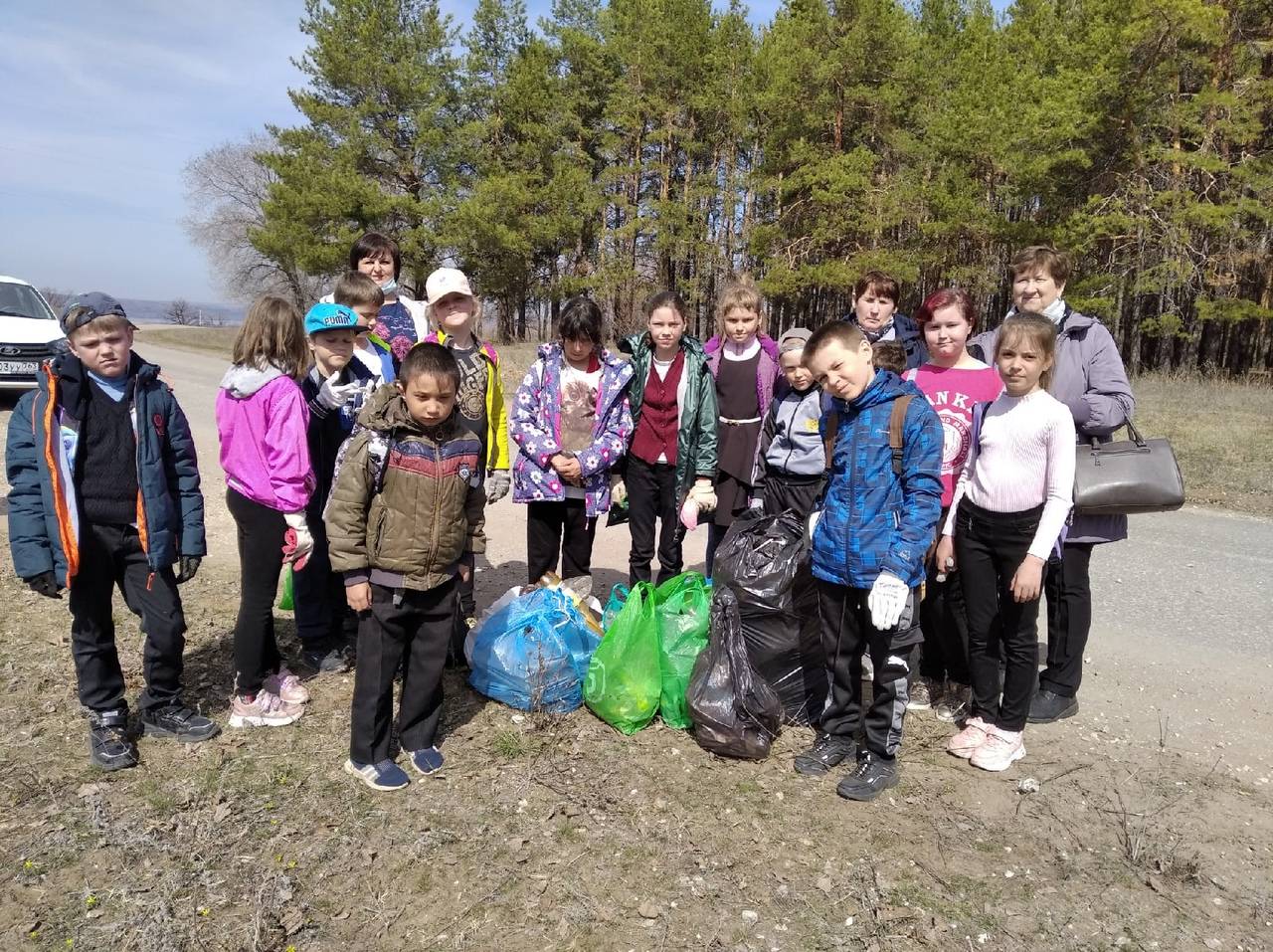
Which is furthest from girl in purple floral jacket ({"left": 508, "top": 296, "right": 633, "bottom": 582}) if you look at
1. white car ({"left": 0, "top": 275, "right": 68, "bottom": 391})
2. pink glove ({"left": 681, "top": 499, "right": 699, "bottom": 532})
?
white car ({"left": 0, "top": 275, "right": 68, "bottom": 391})

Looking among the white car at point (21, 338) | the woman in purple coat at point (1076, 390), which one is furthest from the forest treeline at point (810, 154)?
the woman in purple coat at point (1076, 390)

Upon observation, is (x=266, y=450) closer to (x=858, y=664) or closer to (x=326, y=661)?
(x=326, y=661)

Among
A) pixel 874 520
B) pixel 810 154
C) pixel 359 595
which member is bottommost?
pixel 359 595

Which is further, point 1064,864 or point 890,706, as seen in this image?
point 890,706

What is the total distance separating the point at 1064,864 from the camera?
264 centimetres

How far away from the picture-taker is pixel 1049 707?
361 centimetres

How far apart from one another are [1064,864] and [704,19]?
88.0 feet

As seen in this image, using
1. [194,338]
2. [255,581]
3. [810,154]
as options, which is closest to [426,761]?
[255,581]

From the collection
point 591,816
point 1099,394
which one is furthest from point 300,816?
point 1099,394

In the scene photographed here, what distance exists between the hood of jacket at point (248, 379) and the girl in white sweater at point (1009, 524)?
2.91m

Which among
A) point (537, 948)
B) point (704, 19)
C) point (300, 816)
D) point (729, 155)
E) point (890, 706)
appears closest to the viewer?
point (537, 948)

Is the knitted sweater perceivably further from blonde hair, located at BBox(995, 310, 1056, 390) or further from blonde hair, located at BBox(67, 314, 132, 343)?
blonde hair, located at BBox(67, 314, 132, 343)

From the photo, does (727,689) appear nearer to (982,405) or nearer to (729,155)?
(982,405)

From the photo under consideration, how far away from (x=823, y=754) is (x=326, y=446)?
2.66 m
